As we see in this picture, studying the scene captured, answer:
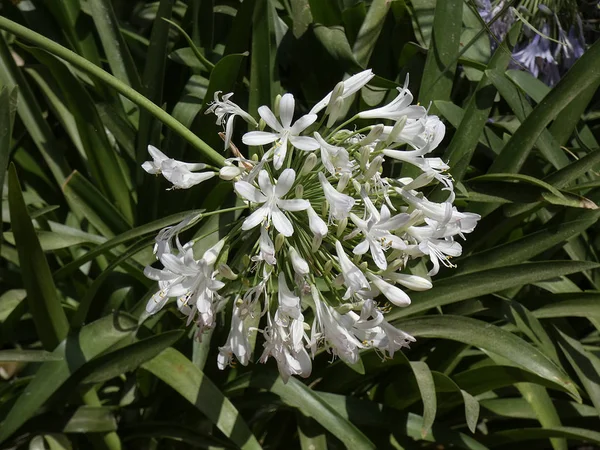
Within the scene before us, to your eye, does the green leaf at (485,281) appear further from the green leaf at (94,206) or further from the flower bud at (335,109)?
the green leaf at (94,206)

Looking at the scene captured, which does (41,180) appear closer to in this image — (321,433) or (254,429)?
(254,429)

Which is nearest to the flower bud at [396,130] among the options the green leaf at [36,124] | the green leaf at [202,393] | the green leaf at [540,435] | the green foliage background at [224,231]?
the green foliage background at [224,231]

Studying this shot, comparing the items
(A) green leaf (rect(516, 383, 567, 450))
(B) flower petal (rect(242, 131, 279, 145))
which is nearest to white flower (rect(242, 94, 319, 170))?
(B) flower petal (rect(242, 131, 279, 145))

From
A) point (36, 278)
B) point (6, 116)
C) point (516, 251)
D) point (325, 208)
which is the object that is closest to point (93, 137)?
point (6, 116)

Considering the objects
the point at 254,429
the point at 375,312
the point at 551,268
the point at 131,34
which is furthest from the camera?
the point at 131,34

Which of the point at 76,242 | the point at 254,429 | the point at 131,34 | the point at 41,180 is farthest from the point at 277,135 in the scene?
the point at 41,180

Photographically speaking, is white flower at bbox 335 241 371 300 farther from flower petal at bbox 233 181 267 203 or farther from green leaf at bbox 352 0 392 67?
→ green leaf at bbox 352 0 392 67

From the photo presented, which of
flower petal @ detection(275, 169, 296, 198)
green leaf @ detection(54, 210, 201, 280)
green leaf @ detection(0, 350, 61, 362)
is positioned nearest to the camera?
flower petal @ detection(275, 169, 296, 198)
